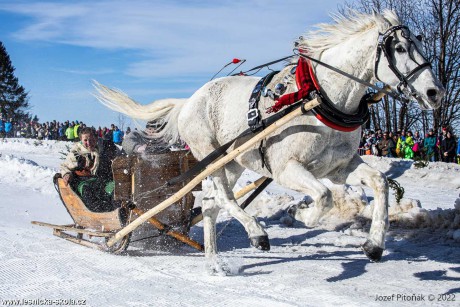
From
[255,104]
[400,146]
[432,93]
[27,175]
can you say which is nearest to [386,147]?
[400,146]

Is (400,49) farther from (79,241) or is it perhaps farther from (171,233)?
(79,241)

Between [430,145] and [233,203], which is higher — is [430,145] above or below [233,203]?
above

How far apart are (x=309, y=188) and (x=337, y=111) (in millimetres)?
677

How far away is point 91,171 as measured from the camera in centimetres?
690

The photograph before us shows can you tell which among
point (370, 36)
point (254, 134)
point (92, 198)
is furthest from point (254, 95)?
point (92, 198)

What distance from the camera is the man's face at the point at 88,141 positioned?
6863 mm

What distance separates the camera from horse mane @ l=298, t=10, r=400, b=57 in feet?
15.4

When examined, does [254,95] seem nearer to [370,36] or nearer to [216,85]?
[216,85]

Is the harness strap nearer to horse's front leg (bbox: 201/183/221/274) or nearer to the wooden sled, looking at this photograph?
horse's front leg (bbox: 201/183/221/274)

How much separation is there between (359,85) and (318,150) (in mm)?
639

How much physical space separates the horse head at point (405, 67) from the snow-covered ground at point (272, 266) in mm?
1526

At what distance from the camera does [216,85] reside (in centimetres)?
594

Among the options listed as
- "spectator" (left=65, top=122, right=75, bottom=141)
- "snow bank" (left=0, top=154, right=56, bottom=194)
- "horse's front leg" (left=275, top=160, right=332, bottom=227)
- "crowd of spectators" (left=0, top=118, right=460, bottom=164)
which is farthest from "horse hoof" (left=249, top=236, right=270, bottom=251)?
"spectator" (left=65, top=122, right=75, bottom=141)

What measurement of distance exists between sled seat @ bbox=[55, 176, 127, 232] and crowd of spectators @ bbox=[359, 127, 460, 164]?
10.6 m
